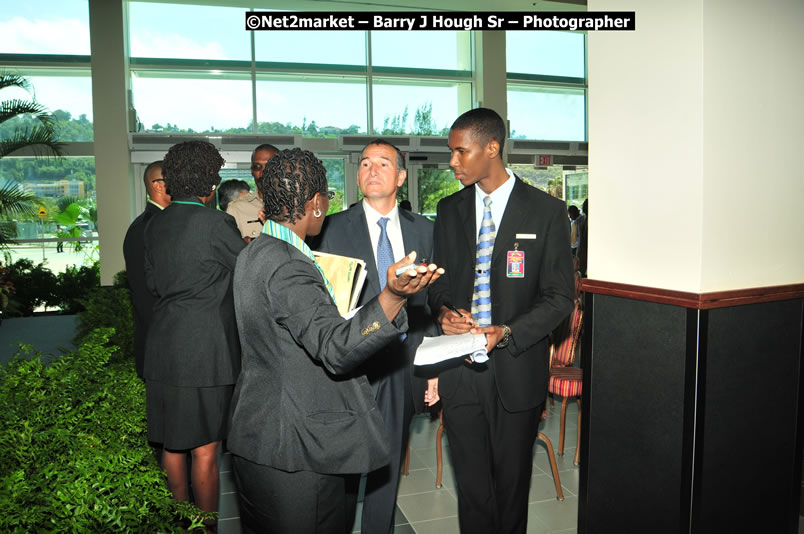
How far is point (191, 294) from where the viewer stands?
2471 millimetres

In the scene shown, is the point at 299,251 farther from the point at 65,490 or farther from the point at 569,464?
the point at 569,464

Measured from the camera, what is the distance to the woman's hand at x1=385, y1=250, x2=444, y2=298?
4.37ft

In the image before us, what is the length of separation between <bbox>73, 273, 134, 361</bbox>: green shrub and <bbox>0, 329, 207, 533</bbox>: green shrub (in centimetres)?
279

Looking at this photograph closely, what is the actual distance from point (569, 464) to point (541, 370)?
1.92m

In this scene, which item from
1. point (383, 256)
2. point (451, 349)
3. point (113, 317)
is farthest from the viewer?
point (113, 317)

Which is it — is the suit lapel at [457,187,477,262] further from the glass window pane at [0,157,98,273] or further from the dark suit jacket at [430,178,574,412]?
the glass window pane at [0,157,98,273]

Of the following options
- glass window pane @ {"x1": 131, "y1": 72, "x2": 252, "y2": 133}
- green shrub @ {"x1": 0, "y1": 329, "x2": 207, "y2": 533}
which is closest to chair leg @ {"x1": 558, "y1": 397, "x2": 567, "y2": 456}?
green shrub @ {"x1": 0, "y1": 329, "x2": 207, "y2": 533}

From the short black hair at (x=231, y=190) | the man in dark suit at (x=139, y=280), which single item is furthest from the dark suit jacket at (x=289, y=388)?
the short black hair at (x=231, y=190)

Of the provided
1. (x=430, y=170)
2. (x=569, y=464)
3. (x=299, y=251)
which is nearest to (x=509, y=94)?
(x=430, y=170)

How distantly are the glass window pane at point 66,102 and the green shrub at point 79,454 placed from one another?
9648mm

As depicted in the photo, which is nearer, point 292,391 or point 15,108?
point 292,391

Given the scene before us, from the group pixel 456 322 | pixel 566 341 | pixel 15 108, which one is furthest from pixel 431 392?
pixel 15 108

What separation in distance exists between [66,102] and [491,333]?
11309 millimetres

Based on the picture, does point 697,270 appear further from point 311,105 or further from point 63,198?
point 63,198
